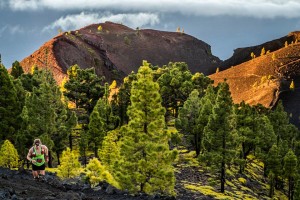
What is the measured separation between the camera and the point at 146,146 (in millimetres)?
30141

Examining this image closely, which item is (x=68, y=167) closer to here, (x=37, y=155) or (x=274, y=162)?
(x=37, y=155)

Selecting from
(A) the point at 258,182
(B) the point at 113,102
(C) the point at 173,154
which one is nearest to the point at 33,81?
(B) the point at 113,102

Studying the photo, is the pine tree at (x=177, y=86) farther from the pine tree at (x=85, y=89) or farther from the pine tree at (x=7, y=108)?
the pine tree at (x=7, y=108)

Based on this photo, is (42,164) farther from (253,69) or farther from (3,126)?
(253,69)

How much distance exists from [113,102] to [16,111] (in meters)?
34.0

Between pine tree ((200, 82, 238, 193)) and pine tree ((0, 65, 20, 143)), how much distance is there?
23788mm

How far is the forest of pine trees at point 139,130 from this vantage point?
3073 centimetres

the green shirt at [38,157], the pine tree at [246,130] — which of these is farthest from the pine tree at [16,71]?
the green shirt at [38,157]

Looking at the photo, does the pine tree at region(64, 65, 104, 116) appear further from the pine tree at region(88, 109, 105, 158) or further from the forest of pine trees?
the pine tree at region(88, 109, 105, 158)

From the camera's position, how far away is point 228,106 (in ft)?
155

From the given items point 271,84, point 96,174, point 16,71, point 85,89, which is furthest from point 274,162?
point 271,84

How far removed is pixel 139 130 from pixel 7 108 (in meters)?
22.1

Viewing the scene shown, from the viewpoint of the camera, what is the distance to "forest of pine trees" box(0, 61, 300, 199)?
30734 millimetres

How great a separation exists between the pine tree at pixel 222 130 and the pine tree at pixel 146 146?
17502 millimetres
